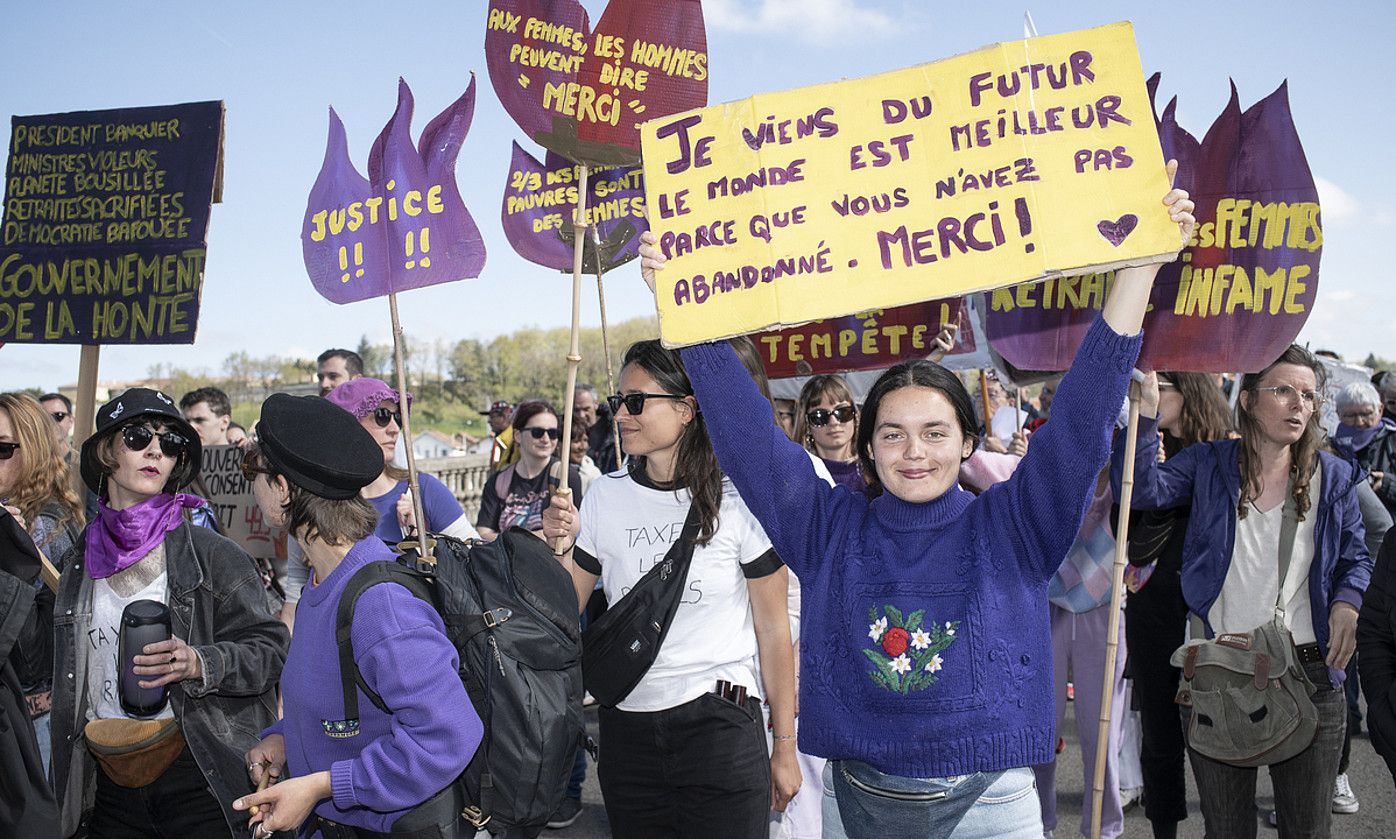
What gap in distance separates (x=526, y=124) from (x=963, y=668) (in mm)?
2748

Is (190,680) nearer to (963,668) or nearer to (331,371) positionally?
(963,668)

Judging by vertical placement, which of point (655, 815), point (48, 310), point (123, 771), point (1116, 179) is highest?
point (48, 310)

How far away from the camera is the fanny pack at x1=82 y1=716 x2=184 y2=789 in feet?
10.4

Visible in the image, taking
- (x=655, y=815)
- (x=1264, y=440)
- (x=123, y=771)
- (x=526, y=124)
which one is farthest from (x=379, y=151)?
(x=1264, y=440)

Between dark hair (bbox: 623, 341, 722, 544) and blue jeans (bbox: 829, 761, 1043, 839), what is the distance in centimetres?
117

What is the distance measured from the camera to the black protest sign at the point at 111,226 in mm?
4945

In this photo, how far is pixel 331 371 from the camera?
→ 660 cm

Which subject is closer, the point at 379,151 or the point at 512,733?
the point at 512,733

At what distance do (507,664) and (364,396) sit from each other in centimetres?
210

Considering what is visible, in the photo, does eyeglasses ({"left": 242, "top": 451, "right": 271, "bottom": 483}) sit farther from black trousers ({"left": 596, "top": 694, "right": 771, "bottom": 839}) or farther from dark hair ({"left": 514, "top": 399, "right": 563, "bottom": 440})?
dark hair ({"left": 514, "top": 399, "right": 563, "bottom": 440})

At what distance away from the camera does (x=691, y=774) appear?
3.15 m

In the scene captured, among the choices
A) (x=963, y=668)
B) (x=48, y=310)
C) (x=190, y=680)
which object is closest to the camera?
(x=963, y=668)

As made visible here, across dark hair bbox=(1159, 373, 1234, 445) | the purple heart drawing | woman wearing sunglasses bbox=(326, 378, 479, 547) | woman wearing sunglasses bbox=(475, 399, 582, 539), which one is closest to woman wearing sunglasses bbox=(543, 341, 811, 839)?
woman wearing sunglasses bbox=(326, 378, 479, 547)

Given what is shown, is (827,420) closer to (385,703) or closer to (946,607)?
(946,607)
